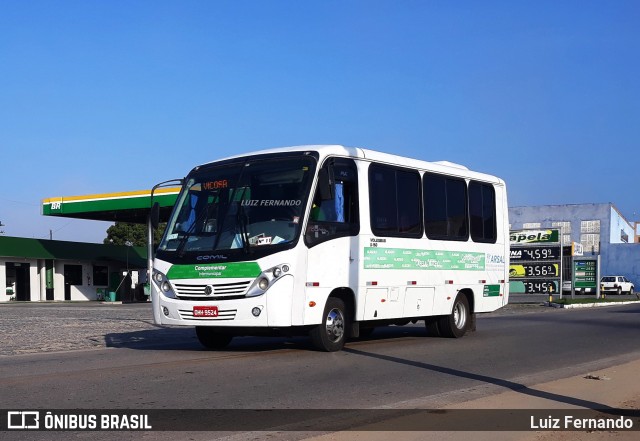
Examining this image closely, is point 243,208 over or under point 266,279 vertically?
over

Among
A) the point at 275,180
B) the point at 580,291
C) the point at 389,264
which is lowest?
the point at 580,291

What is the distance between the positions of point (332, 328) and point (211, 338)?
2.41m

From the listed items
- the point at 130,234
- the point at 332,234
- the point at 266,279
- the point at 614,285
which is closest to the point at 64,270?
the point at 130,234

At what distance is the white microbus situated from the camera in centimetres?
1234

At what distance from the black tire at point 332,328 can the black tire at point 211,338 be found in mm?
1936

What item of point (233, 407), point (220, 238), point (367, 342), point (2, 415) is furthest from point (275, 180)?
point (2, 415)

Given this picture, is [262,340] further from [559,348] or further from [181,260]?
[559,348]

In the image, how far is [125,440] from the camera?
6.82 m

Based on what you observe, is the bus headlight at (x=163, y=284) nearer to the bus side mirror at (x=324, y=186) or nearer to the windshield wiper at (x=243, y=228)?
the windshield wiper at (x=243, y=228)

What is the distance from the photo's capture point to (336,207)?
43.5ft

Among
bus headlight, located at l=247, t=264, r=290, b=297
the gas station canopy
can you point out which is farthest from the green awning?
bus headlight, located at l=247, t=264, r=290, b=297

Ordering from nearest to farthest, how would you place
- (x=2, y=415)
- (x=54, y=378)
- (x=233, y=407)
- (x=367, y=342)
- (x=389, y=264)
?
(x=2, y=415)
(x=233, y=407)
(x=54, y=378)
(x=389, y=264)
(x=367, y=342)

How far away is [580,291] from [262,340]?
4379 cm

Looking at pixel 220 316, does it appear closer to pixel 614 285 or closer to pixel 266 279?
pixel 266 279
